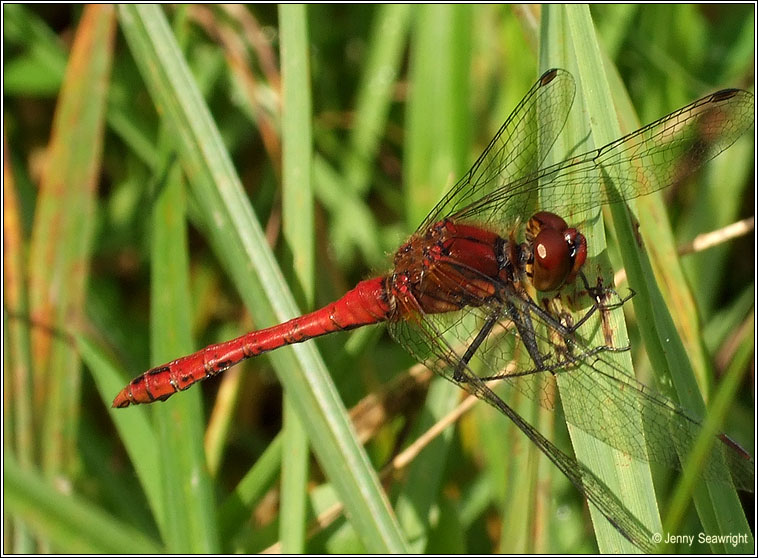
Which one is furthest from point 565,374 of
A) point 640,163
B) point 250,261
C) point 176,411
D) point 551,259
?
point 176,411

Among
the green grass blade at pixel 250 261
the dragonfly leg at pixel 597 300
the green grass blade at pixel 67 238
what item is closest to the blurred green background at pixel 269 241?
the green grass blade at pixel 67 238

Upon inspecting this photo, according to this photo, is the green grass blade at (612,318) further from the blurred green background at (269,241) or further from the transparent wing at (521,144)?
the blurred green background at (269,241)

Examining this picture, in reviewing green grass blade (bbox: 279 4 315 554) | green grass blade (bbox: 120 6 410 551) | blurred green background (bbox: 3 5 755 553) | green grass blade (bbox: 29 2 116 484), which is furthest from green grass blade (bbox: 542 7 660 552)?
green grass blade (bbox: 29 2 116 484)

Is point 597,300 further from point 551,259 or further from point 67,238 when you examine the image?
point 67,238

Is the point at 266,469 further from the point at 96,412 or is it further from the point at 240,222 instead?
the point at 96,412

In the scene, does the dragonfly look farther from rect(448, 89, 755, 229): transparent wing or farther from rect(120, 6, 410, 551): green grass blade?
rect(120, 6, 410, 551): green grass blade

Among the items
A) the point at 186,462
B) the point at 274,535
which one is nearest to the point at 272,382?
the point at 274,535
